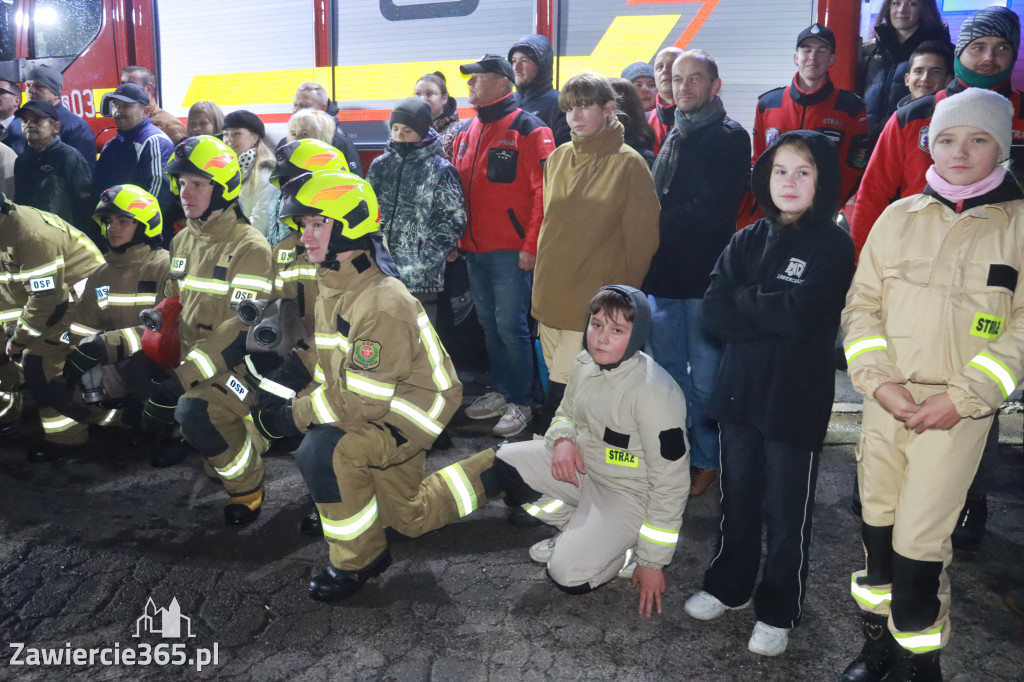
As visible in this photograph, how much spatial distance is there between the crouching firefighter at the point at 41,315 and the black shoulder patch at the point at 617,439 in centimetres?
342

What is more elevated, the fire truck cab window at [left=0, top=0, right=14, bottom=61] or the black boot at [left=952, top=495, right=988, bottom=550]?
the fire truck cab window at [left=0, top=0, right=14, bottom=61]

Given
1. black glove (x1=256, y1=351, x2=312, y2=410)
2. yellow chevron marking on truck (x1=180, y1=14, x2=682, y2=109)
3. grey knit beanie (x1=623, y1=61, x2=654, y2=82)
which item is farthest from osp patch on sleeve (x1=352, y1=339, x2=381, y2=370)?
yellow chevron marking on truck (x1=180, y1=14, x2=682, y2=109)

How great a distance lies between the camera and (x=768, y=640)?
115 inches

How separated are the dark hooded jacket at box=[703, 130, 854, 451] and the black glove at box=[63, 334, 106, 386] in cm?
338

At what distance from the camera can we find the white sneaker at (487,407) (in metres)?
5.46

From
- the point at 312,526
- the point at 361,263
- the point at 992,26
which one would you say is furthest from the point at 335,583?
the point at 992,26

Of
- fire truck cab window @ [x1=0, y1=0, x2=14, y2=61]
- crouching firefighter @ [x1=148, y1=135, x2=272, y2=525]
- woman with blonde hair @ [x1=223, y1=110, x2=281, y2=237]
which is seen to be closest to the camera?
crouching firefighter @ [x1=148, y1=135, x2=272, y2=525]

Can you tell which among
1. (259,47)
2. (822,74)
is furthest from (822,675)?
(259,47)

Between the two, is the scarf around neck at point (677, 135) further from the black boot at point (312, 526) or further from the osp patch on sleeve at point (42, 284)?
the osp patch on sleeve at point (42, 284)

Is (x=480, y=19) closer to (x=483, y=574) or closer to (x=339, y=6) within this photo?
(x=339, y=6)

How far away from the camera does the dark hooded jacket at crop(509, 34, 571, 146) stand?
535 centimetres

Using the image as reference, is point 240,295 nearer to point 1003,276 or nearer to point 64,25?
point 1003,276

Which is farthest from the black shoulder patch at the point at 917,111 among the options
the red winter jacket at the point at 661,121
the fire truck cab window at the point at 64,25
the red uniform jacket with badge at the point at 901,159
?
the fire truck cab window at the point at 64,25

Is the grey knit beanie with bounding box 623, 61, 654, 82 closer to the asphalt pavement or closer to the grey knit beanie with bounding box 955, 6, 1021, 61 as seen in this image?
the grey knit beanie with bounding box 955, 6, 1021, 61
